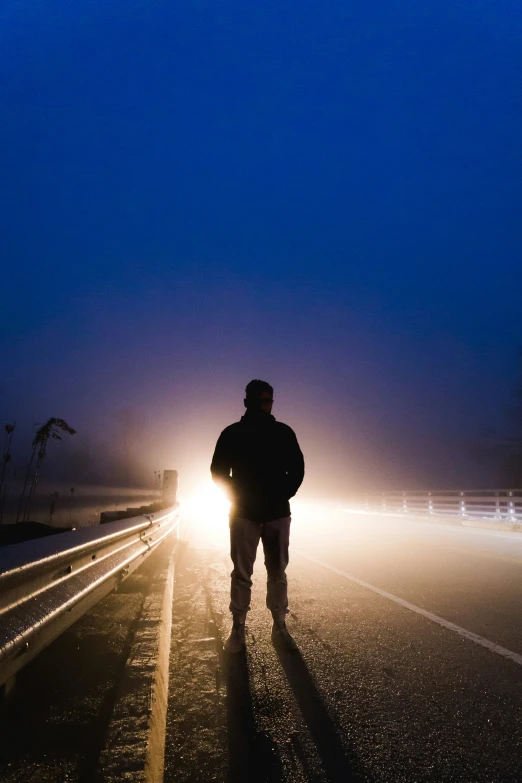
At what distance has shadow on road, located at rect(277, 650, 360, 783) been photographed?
2.37 m

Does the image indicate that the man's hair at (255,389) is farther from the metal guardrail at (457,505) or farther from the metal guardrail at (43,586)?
the metal guardrail at (457,505)

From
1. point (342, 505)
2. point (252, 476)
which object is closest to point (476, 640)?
point (252, 476)

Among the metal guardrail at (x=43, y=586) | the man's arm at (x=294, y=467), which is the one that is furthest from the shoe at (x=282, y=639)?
the metal guardrail at (x=43, y=586)

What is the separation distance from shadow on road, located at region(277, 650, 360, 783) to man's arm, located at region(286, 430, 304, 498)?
136cm

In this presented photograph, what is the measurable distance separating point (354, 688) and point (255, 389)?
2.43 metres

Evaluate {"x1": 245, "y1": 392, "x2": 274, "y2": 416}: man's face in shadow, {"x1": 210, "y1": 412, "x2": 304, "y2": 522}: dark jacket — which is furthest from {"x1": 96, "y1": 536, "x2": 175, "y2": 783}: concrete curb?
{"x1": 245, "y1": 392, "x2": 274, "y2": 416}: man's face in shadow

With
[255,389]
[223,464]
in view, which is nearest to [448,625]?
[223,464]

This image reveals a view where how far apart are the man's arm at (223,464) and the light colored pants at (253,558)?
0.34 meters

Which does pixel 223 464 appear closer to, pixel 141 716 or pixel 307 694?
pixel 307 694

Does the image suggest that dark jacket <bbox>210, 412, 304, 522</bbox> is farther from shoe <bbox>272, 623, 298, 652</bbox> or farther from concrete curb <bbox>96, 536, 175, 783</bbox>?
concrete curb <bbox>96, 536, 175, 783</bbox>

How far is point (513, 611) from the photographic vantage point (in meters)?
5.41

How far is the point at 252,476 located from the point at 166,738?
6.87ft

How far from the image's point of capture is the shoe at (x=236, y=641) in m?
4.06

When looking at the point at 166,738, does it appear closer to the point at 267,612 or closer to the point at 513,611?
the point at 267,612
